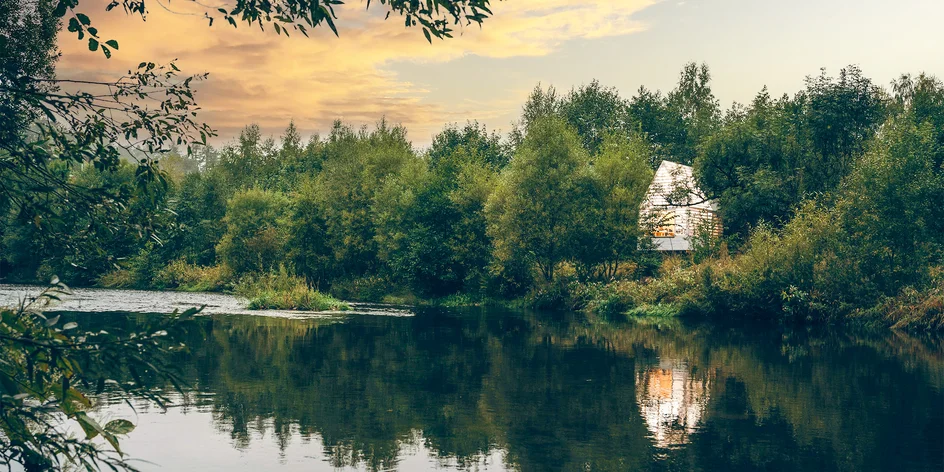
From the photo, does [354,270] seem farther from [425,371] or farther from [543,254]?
[425,371]

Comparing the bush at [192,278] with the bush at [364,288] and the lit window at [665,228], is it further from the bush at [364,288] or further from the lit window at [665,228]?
the lit window at [665,228]

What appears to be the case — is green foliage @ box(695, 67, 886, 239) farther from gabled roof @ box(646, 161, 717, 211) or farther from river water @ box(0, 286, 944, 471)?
→ river water @ box(0, 286, 944, 471)

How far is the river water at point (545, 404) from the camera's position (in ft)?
40.8

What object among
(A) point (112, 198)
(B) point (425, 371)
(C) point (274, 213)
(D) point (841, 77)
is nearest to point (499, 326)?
(B) point (425, 371)

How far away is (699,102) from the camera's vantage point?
8869 cm

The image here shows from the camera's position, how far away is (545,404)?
16.9 metres

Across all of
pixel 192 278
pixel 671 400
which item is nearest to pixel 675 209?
pixel 671 400

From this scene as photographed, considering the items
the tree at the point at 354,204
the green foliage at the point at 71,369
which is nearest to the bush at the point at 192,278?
the tree at the point at 354,204

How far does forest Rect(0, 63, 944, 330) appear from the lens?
34.7m

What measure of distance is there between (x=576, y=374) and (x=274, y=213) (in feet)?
186

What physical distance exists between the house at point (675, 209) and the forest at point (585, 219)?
121 centimetres

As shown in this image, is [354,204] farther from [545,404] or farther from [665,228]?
[545,404]

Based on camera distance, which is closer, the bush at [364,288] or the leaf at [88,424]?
the leaf at [88,424]

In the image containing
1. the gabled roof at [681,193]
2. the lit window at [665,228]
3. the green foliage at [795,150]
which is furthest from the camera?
the gabled roof at [681,193]
